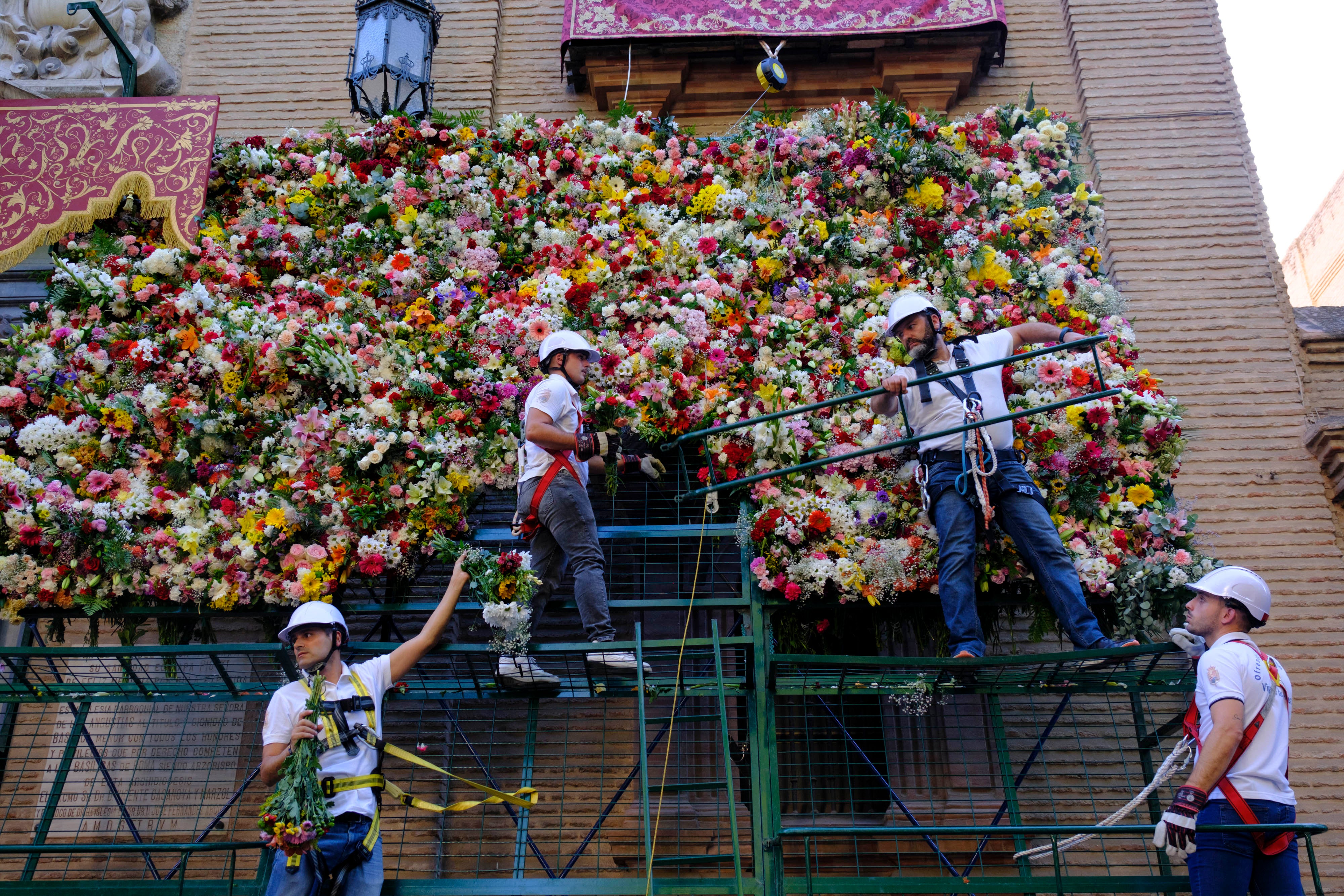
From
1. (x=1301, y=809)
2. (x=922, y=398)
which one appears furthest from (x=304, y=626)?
(x=1301, y=809)

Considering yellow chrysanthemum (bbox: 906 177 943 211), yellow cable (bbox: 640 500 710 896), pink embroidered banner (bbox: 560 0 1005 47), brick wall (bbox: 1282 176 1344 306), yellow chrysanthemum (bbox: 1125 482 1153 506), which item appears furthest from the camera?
brick wall (bbox: 1282 176 1344 306)

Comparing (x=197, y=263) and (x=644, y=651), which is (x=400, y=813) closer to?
(x=644, y=651)

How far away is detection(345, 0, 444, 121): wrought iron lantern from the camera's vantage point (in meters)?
9.18

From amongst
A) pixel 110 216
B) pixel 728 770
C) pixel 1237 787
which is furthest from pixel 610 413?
pixel 110 216

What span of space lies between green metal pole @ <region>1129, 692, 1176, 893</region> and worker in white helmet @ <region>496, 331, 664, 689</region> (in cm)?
302

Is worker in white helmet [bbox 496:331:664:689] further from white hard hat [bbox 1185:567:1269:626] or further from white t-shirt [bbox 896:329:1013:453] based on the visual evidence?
white hard hat [bbox 1185:567:1269:626]

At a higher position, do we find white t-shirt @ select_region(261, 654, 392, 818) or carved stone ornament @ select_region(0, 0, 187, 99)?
carved stone ornament @ select_region(0, 0, 187, 99)

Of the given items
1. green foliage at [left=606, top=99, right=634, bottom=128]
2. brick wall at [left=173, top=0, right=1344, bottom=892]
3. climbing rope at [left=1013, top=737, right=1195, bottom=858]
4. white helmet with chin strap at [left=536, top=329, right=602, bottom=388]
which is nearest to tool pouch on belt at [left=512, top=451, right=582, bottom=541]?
white helmet with chin strap at [left=536, top=329, right=602, bottom=388]

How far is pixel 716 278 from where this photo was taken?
8.38 metres

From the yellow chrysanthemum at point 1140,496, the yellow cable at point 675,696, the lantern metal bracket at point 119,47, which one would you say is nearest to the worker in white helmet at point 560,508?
the yellow cable at point 675,696

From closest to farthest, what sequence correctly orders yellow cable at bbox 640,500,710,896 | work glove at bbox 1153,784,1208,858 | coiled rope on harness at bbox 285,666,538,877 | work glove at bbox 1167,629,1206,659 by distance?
work glove at bbox 1153,784,1208,858 → coiled rope on harness at bbox 285,666,538,877 → work glove at bbox 1167,629,1206,659 → yellow cable at bbox 640,500,710,896

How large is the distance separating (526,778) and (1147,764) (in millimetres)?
3796

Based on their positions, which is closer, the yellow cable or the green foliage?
the yellow cable

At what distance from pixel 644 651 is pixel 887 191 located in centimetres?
412
